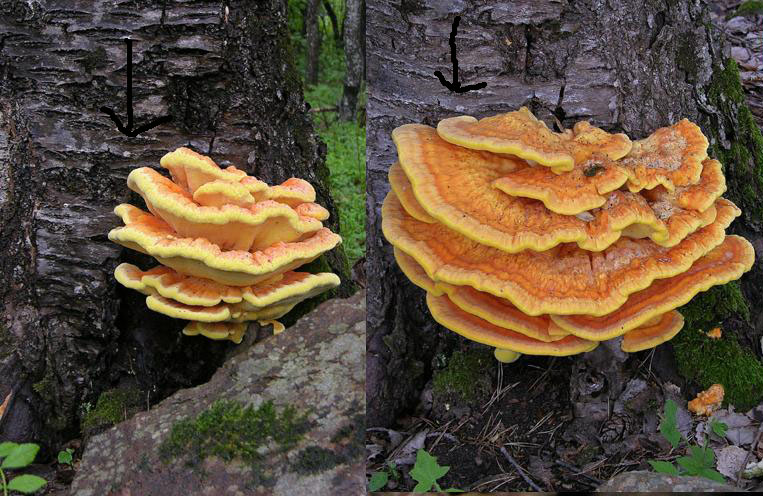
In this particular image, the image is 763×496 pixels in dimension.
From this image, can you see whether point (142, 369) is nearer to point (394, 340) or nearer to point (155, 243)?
point (155, 243)

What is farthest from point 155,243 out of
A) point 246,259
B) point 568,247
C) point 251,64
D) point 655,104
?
point 655,104

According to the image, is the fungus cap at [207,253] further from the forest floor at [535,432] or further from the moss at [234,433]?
the forest floor at [535,432]

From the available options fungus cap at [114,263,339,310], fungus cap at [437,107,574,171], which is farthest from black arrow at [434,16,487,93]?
fungus cap at [114,263,339,310]

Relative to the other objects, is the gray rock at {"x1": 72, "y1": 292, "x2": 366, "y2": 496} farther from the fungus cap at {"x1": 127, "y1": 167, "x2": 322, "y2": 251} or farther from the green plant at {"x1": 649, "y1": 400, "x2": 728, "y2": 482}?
the green plant at {"x1": 649, "y1": 400, "x2": 728, "y2": 482}

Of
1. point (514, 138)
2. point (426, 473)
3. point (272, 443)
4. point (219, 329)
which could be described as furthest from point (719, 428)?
point (219, 329)

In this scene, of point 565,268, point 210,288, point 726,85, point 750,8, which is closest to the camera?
point 565,268

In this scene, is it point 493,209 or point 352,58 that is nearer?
point 493,209

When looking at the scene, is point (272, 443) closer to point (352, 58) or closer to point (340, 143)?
point (340, 143)
